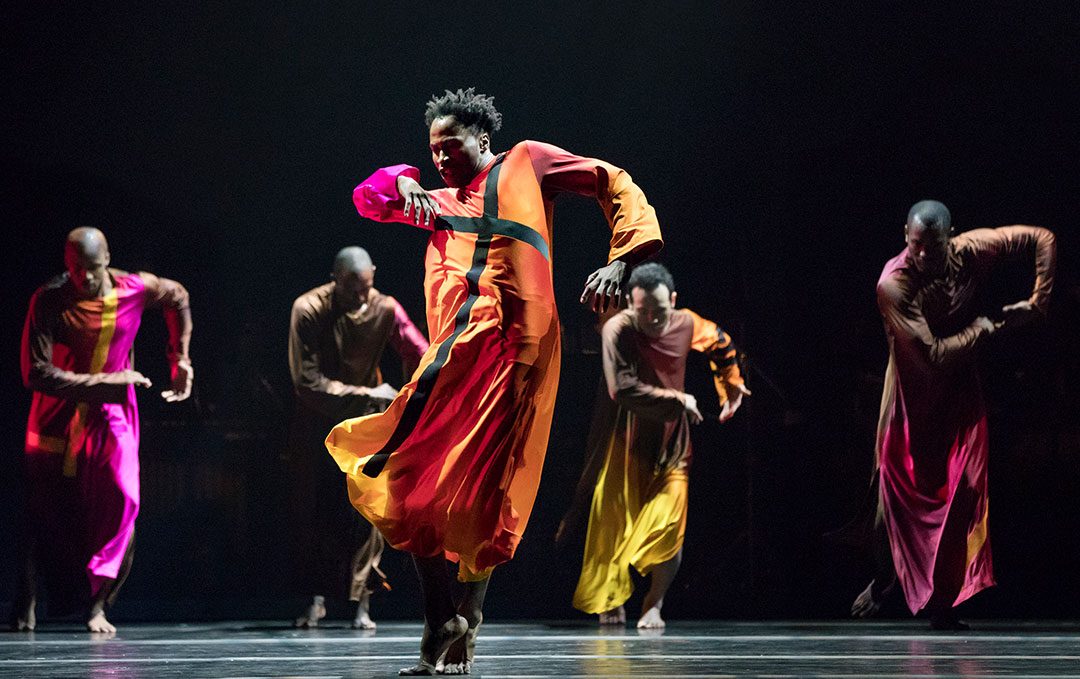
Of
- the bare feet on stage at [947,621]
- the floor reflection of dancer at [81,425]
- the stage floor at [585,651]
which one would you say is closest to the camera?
the stage floor at [585,651]

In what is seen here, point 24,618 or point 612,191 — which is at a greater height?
point 612,191

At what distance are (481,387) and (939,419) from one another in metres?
3.12

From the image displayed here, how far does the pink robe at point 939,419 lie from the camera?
557 cm

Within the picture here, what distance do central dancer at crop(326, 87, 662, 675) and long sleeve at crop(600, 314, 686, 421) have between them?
100 inches

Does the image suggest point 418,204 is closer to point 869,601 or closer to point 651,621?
point 651,621

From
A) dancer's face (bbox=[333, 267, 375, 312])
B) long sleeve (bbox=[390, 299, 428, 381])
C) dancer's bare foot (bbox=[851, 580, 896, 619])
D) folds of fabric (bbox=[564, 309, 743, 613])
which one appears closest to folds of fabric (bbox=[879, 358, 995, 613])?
dancer's bare foot (bbox=[851, 580, 896, 619])

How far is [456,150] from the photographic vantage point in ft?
11.3

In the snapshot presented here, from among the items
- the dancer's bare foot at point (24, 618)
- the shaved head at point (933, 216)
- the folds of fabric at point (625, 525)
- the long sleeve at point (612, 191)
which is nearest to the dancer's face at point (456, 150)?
the long sleeve at point (612, 191)

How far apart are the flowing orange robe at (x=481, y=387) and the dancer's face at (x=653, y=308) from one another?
2.55m

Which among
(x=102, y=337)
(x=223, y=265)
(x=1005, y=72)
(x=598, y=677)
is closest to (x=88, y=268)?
(x=102, y=337)

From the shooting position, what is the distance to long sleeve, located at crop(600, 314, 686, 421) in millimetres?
5906

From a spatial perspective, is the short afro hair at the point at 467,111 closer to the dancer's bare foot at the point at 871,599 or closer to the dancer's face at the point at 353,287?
the dancer's face at the point at 353,287

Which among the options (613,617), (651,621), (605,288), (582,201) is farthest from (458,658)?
(582,201)

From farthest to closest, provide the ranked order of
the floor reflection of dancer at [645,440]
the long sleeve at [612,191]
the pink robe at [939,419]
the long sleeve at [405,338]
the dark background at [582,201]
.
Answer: the dark background at [582,201] → the long sleeve at [405,338] → the floor reflection of dancer at [645,440] → the pink robe at [939,419] → the long sleeve at [612,191]
